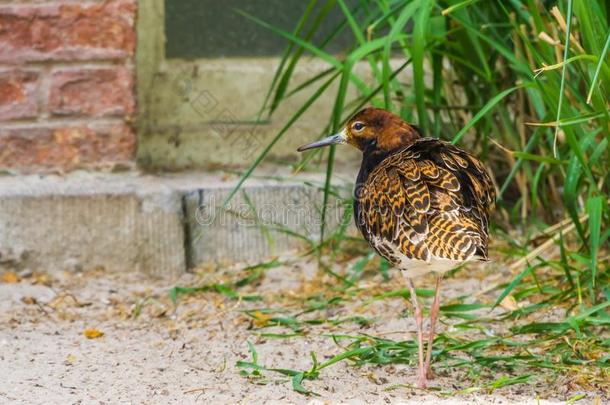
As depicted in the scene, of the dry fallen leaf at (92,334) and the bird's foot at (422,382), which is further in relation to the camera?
the dry fallen leaf at (92,334)

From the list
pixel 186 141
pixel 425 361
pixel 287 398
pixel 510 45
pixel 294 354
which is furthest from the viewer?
pixel 186 141

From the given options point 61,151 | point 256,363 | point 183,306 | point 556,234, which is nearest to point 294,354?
point 256,363

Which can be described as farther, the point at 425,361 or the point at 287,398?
the point at 425,361

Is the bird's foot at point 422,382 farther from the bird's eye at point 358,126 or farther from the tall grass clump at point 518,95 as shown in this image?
the bird's eye at point 358,126

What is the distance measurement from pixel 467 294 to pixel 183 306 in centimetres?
106

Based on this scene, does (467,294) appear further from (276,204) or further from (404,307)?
(276,204)

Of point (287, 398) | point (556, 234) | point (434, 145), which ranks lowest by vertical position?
point (287, 398)

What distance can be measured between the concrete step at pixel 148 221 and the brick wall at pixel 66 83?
4.1 inches

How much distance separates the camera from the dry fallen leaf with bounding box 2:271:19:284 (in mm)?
4363

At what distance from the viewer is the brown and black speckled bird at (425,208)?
3068mm

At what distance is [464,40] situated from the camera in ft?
13.4

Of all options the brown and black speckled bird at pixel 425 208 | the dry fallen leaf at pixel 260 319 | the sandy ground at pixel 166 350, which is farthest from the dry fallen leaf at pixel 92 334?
the brown and black speckled bird at pixel 425 208

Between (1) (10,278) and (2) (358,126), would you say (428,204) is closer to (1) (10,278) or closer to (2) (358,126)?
(2) (358,126)

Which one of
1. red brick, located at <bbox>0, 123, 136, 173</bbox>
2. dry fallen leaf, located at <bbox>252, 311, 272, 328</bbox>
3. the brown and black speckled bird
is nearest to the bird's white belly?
the brown and black speckled bird
